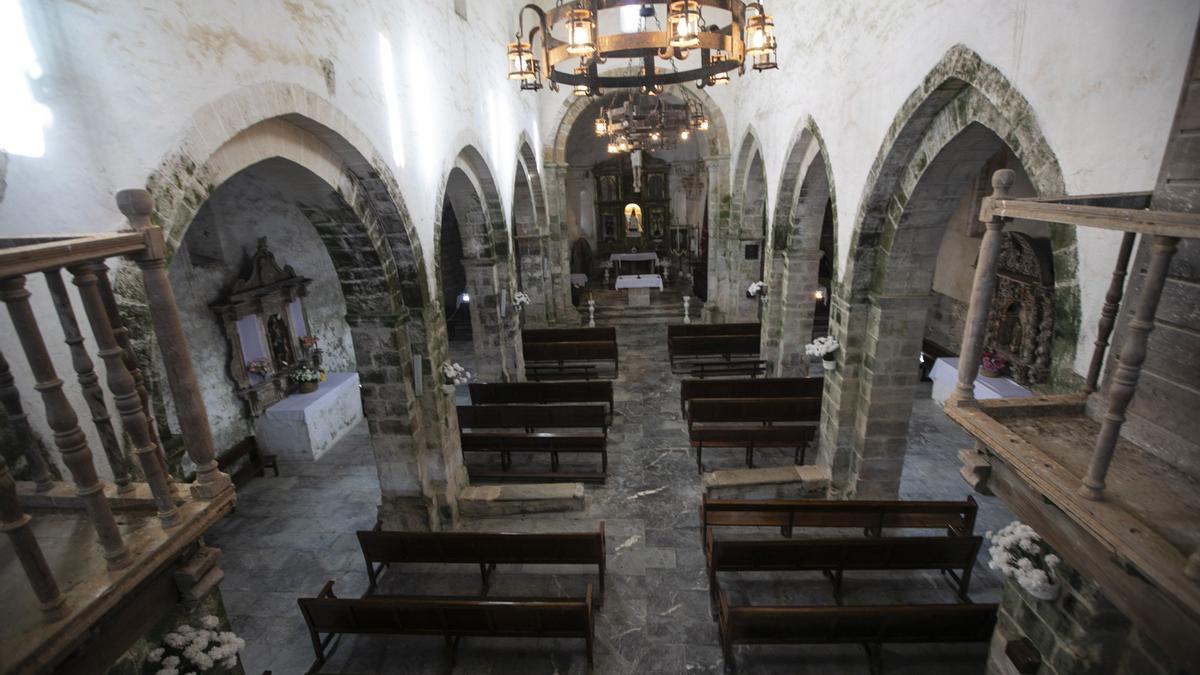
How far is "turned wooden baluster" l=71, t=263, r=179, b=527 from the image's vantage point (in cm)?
173

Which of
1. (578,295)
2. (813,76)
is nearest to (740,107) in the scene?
(813,76)

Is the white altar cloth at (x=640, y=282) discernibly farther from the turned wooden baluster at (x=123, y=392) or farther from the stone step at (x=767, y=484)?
the turned wooden baluster at (x=123, y=392)

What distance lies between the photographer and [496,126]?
33.9 feet

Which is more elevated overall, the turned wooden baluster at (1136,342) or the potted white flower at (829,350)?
the turned wooden baluster at (1136,342)

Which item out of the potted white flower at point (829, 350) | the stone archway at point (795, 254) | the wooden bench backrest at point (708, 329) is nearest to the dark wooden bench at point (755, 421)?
the potted white flower at point (829, 350)

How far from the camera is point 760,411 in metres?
8.84

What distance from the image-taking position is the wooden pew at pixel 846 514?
238 inches

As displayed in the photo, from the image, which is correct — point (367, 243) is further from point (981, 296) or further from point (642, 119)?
point (981, 296)

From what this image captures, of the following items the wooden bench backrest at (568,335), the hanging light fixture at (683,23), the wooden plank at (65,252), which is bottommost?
the wooden bench backrest at (568,335)

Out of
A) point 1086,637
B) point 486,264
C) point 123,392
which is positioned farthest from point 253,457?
point 1086,637

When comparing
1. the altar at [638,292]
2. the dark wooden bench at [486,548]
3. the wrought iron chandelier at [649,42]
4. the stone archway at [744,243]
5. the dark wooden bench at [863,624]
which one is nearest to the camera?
the wrought iron chandelier at [649,42]

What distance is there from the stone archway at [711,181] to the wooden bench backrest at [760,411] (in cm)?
661

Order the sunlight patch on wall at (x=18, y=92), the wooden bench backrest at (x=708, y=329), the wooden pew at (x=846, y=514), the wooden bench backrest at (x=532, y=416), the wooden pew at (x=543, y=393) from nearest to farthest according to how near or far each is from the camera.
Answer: the sunlight patch on wall at (x=18, y=92) < the wooden pew at (x=846, y=514) < the wooden bench backrest at (x=532, y=416) < the wooden pew at (x=543, y=393) < the wooden bench backrest at (x=708, y=329)

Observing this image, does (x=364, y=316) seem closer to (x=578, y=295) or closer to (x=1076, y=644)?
(x=1076, y=644)
